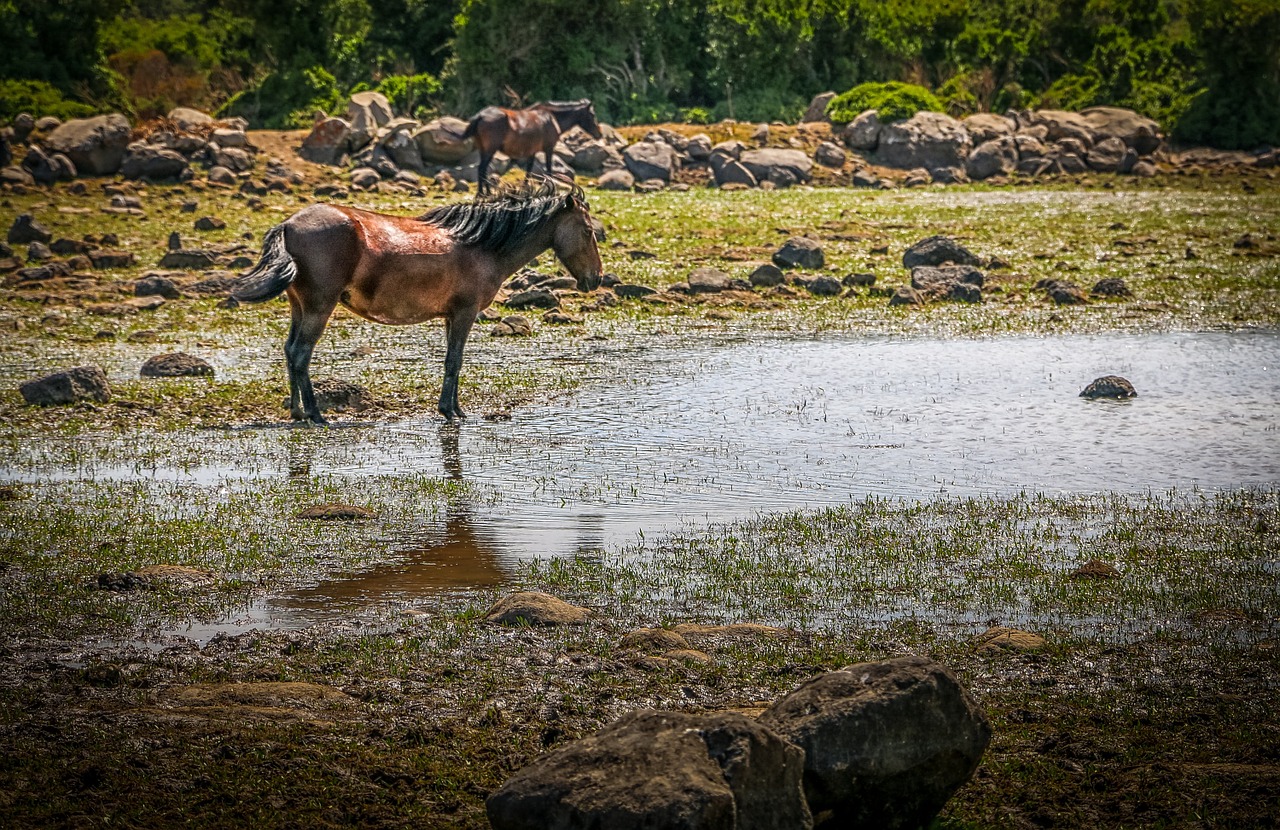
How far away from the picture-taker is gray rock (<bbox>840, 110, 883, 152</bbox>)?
40812mm

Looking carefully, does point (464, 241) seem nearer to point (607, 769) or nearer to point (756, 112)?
point (607, 769)

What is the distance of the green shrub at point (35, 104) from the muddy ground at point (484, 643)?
24.4 m

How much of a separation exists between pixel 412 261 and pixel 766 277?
9.19 metres

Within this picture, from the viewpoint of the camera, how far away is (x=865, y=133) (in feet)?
134

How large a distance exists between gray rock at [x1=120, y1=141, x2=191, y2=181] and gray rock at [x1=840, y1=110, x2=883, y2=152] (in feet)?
60.4

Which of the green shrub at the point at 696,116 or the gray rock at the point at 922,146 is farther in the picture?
the green shrub at the point at 696,116

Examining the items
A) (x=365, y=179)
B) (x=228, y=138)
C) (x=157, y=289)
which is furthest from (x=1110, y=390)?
(x=228, y=138)

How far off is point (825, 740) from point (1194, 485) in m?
7.14

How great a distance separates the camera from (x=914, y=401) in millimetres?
14898

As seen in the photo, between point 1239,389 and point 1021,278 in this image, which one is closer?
point 1239,389

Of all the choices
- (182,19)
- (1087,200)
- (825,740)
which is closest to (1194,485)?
(825,740)

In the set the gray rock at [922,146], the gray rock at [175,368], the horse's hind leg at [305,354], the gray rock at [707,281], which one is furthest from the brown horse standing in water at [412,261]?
the gray rock at [922,146]

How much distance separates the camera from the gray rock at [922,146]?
1575 inches

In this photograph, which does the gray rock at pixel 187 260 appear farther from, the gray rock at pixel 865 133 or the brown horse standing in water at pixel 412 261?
the gray rock at pixel 865 133
